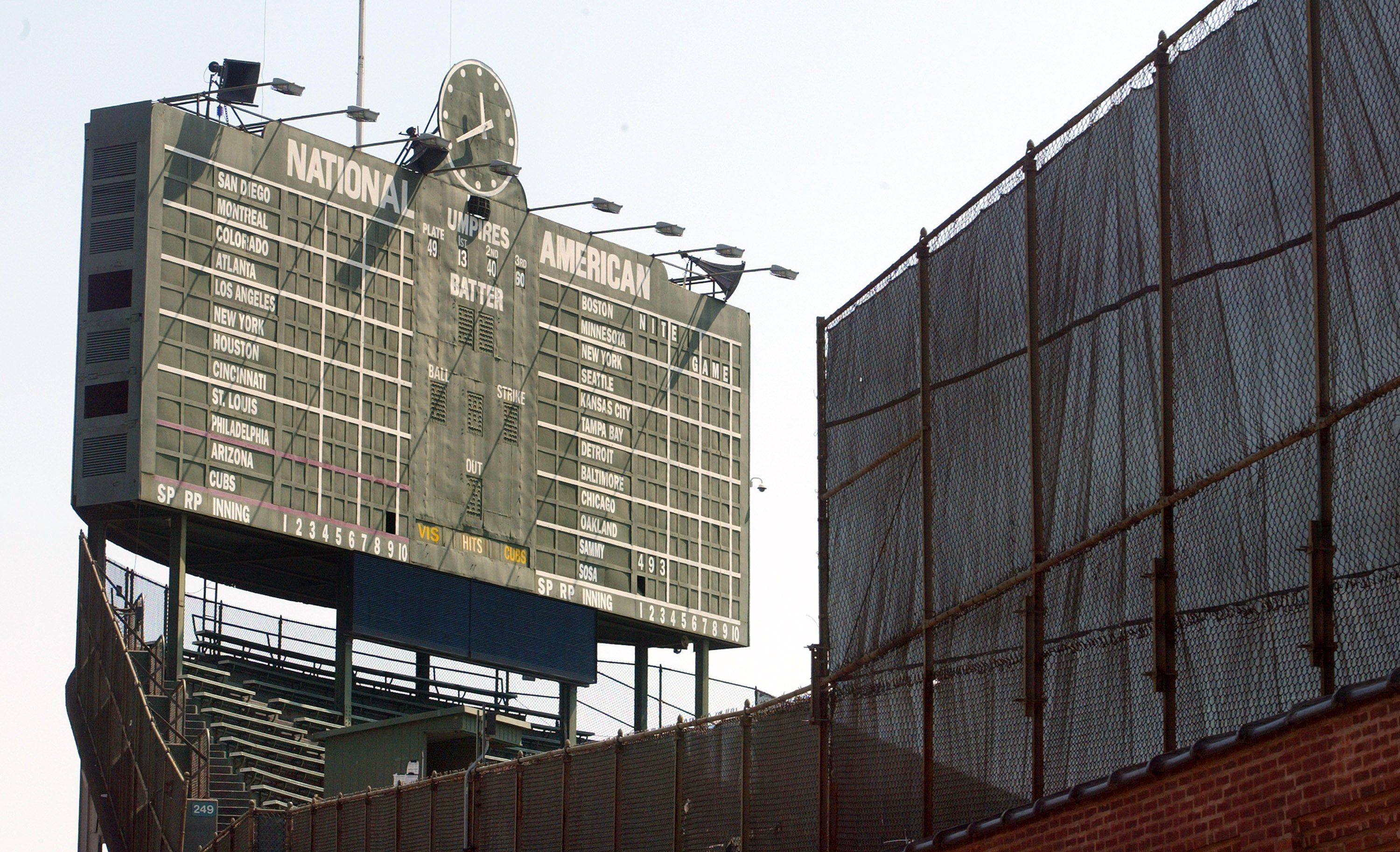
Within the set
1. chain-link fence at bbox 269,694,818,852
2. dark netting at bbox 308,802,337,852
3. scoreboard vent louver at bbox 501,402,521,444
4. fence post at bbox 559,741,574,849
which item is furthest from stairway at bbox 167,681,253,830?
fence post at bbox 559,741,574,849

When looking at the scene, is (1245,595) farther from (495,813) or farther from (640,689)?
(640,689)

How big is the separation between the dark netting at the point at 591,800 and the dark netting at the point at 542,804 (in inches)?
7.6

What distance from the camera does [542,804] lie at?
19.3m

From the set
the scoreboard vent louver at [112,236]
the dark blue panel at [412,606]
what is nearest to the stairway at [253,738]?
the dark blue panel at [412,606]

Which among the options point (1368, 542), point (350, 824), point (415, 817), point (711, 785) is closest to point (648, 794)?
point (711, 785)

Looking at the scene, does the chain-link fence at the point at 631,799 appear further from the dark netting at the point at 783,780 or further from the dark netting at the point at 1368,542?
the dark netting at the point at 1368,542

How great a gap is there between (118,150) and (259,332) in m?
3.06

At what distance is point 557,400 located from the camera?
34.8 meters

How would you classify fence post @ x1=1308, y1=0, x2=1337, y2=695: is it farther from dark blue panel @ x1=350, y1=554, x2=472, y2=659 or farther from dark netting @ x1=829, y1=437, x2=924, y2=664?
dark blue panel @ x1=350, y1=554, x2=472, y2=659

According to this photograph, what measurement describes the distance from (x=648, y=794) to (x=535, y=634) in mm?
17581

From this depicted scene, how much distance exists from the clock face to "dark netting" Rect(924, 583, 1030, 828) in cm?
2181

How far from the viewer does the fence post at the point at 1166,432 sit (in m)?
10.5

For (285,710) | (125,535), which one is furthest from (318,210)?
(285,710)

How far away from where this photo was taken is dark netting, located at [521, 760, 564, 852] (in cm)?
1897
